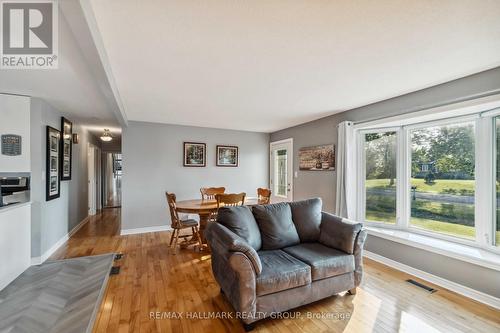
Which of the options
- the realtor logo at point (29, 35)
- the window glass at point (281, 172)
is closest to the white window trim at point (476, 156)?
the window glass at point (281, 172)

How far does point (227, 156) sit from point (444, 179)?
4.02 metres

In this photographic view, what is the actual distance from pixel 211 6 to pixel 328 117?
3.21m

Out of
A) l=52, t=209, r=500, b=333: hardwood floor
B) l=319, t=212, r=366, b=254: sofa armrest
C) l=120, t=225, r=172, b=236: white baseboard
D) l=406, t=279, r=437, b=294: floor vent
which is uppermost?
l=319, t=212, r=366, b=254: sofa armrest

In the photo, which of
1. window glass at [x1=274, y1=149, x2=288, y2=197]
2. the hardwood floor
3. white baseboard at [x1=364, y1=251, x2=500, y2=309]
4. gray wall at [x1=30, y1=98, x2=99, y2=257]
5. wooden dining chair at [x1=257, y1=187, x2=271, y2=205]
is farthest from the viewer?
window glass at [x1=274, y1=149, x2=288, y2=197]

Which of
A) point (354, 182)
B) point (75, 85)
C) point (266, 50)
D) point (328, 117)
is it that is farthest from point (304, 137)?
point (75, 85)

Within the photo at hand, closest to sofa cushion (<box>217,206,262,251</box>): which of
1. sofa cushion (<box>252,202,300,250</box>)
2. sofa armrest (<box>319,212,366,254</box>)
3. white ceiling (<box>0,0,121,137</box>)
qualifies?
sofa cushion (<box>252,202,300,250</box>)

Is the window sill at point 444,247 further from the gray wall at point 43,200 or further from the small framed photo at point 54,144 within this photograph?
the small framed photo at point 54,144

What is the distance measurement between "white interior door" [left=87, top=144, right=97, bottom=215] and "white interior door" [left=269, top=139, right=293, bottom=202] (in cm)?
493

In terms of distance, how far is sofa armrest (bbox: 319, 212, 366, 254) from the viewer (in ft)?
7.32

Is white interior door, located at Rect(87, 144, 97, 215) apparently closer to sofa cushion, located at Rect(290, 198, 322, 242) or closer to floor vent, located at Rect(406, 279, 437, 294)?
sofa cushion, located at Rect(290, 198, 322, 242)

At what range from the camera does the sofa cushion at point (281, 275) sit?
1791 mm

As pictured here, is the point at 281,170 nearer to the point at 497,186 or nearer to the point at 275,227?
the point at 275,227

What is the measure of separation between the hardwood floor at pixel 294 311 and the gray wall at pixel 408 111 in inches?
8.6

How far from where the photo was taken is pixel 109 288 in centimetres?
240
